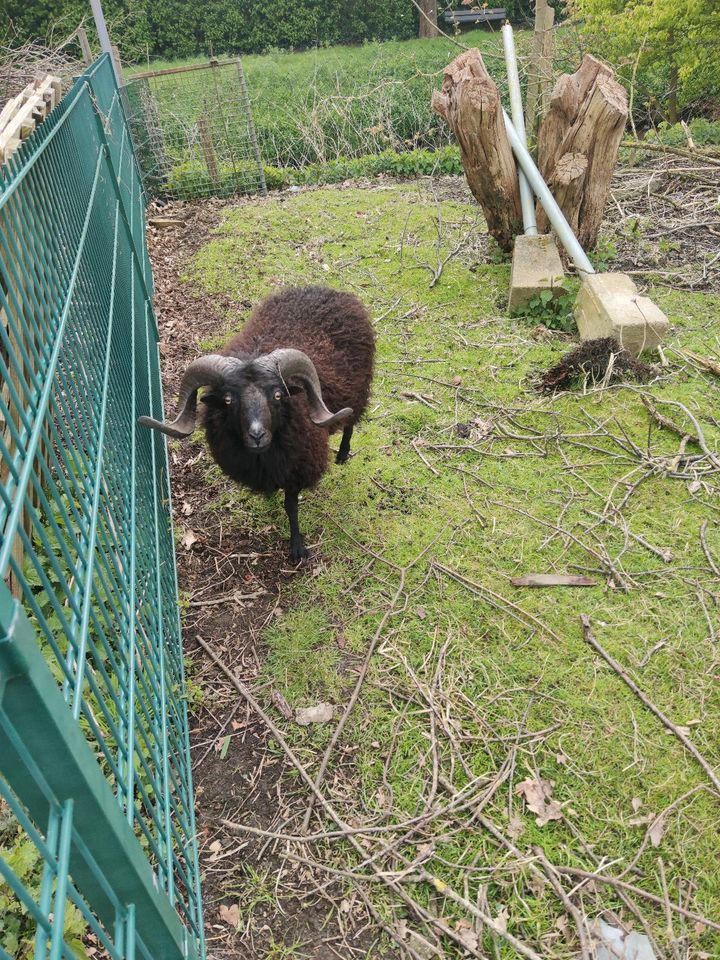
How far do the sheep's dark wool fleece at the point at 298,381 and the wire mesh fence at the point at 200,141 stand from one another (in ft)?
24.6

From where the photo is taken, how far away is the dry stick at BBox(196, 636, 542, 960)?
2231 mm

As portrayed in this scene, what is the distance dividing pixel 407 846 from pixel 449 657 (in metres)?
0.94

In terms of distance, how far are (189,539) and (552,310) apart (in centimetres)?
405

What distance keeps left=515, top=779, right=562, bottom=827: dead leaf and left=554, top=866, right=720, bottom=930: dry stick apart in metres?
0.20

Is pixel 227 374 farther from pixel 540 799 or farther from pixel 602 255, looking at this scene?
pixel 602 255

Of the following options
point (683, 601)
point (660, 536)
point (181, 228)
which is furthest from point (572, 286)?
point (181, 228)

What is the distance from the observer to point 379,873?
2.43m

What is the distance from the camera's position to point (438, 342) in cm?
592

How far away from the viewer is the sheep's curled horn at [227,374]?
3.30 m

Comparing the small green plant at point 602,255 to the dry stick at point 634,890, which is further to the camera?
the small green plant at point 602,255

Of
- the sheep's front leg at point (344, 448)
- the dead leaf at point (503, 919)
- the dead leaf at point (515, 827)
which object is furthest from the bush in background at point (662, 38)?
the dead leaf at point (503, 919)


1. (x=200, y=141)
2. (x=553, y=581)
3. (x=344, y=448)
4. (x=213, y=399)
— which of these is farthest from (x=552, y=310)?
(x=200, y=141)

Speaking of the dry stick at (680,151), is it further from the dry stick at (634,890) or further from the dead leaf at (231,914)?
the dead leaf at (231,914)

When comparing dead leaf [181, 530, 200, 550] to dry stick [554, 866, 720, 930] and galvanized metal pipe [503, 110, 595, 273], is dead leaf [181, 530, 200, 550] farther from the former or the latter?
galvanized metal pipe [503, 110, 595, 273]
